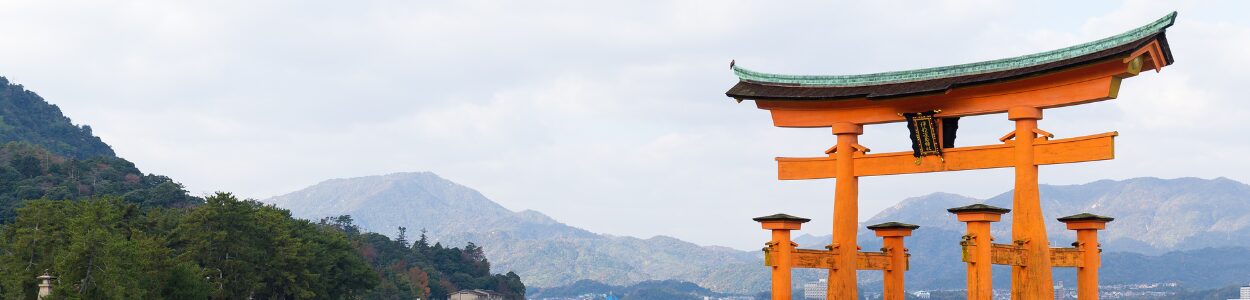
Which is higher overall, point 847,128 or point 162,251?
point 847,128

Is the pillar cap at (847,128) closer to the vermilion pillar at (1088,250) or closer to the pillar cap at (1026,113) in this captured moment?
the pillar cap at (1026,113)

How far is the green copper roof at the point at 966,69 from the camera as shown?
53.4ft

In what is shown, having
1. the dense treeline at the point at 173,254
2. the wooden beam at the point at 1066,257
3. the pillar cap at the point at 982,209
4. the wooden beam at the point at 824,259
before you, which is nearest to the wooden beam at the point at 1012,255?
the pillar cap at the point at 982,209

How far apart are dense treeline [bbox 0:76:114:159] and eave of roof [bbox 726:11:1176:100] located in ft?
422

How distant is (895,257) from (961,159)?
2222 mm

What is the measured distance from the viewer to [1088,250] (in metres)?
18.8

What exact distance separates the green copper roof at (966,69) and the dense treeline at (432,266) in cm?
7109

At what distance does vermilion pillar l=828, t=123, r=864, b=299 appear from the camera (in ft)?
63.1

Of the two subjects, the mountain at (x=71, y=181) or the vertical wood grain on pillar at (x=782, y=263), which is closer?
the vertical wood grain on pillar at (x=782, y=263)

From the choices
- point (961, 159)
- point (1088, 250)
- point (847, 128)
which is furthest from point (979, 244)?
point (847, 128)

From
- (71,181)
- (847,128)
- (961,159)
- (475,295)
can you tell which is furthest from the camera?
(475,295)

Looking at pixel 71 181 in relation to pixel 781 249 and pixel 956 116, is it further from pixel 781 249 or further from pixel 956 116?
pixel 956 116

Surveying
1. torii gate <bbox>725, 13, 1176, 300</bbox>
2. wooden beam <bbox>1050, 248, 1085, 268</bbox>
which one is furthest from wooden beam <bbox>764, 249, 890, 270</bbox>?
wooden beam <bbox>1050, 248, 1085, 268</bbox>

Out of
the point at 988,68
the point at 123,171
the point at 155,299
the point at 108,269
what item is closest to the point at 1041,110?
the point at 988,68
